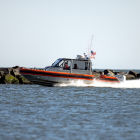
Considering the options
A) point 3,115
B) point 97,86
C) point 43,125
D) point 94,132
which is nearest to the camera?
point 94,132

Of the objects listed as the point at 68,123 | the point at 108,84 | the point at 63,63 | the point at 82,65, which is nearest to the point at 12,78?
the point at 63,63

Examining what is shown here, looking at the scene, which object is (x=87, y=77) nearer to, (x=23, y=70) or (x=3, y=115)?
(x=23, y=70)

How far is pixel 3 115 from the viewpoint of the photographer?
465 inches

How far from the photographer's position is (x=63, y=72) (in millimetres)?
24266

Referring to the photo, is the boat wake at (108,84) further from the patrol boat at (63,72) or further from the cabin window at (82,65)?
the cabin window at (82,65)

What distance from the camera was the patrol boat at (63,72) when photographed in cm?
2339

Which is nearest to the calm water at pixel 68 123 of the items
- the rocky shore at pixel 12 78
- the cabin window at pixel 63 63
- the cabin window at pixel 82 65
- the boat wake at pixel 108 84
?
the boat wake at pixel 108 84

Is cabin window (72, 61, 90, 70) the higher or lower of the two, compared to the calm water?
higher

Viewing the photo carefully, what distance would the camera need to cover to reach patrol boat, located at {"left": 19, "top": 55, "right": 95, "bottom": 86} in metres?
23.4

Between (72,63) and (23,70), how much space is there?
4206 mm

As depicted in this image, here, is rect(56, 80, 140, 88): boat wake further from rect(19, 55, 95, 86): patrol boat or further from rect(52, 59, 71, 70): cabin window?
rect(52, 59, 71, 70): cabin window

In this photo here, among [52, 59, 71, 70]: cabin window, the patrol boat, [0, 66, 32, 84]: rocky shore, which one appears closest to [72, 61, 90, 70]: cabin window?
the patrol boat

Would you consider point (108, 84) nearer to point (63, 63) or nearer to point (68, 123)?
point (63, 63)

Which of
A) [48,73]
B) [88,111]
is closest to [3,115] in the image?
[88,111]
